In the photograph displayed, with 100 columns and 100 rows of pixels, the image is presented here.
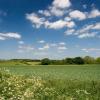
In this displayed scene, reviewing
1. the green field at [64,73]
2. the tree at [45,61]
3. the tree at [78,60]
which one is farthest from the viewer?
the tree at [78,60]

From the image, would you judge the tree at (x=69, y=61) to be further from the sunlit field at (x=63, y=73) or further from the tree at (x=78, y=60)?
the sunlit field at (x=63, y=73)

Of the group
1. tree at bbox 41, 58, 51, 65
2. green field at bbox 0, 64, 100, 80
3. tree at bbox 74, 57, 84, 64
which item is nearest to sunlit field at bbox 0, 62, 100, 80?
green field at bbox 0, 64, 100, 80

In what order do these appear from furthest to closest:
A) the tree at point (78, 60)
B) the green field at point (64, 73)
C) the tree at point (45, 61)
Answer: the tree at point (78, 60) < the tree at point (45, 61) < the green field at point (64, 73)

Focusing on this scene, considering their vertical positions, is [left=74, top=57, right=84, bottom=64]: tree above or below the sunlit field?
above

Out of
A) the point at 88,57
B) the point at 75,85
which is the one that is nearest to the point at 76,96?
the point at 75,85

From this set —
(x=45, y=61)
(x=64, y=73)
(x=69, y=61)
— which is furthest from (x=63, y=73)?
(x=69, y=61)

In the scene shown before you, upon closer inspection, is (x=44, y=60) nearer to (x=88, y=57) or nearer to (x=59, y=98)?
(x=88, y=57)

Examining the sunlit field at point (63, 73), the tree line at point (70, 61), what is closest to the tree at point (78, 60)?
the tree line at point (70, 61)

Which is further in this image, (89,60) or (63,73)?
(89,60)

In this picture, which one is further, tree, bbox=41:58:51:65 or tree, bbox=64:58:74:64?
tree, bbox=64:58:74:64

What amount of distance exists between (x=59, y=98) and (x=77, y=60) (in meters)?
51.4

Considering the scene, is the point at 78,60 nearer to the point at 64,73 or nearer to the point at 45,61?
the point at 45,61

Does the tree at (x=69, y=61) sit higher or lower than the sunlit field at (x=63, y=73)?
higher

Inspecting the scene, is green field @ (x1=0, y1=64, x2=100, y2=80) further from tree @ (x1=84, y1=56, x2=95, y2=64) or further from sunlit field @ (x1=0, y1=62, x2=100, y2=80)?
tree @ (x1=84, y1=56, x2=95, y2=64)
